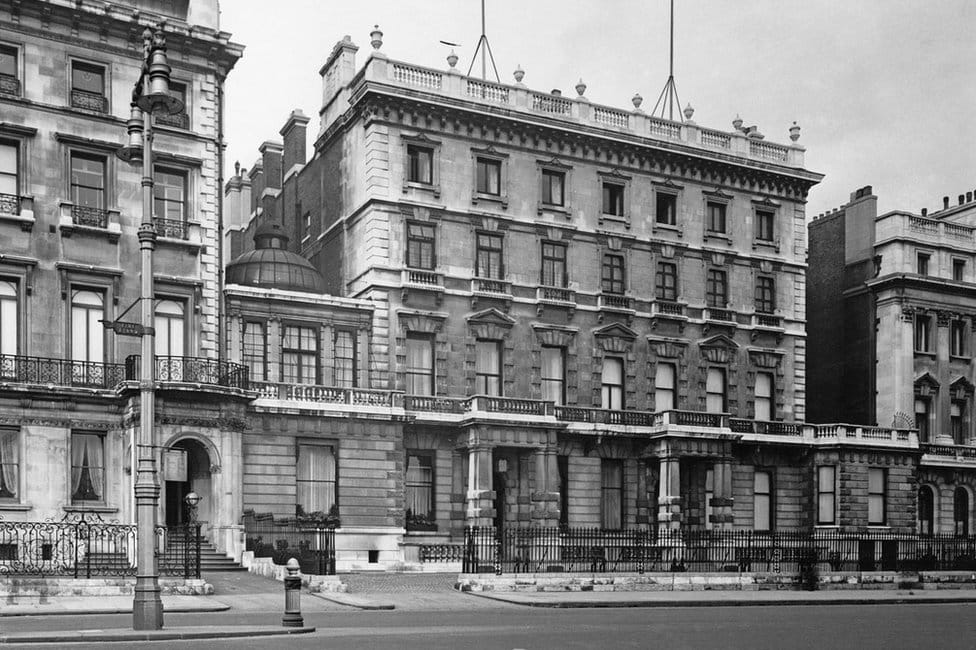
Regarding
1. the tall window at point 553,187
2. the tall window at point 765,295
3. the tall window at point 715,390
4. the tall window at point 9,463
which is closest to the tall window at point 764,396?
the tall window at point 715,390

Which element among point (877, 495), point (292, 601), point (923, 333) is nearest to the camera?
point (292, 601)

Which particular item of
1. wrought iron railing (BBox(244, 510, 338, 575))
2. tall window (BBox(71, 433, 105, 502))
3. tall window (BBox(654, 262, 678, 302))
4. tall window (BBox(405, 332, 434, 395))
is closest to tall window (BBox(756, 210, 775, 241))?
tall window (BBox(654, 262, 678, 302))

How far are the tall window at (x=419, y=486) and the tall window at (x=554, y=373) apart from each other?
575 cm

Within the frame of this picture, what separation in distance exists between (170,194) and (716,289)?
23.4 meters

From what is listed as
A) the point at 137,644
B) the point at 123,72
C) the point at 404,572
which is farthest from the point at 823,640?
the point at 123,72

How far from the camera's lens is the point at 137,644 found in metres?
17.6

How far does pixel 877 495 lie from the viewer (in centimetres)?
5003

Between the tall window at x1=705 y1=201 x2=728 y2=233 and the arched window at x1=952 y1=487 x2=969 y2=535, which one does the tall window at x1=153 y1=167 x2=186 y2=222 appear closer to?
the tall window at x1=705 y1=201 x2=728 y2=233

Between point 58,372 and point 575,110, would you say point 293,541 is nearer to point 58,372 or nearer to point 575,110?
point 58,372

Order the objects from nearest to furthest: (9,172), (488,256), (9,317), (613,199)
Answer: (9,317) < (9,172) < (488,256) < (613,199)

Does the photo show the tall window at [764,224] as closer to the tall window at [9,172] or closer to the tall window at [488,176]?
the tall window at [488,176]

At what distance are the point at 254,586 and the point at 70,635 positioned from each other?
40.5 feet

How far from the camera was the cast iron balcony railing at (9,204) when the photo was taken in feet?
114

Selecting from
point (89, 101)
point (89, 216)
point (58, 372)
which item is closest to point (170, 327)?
point (58, 372)
